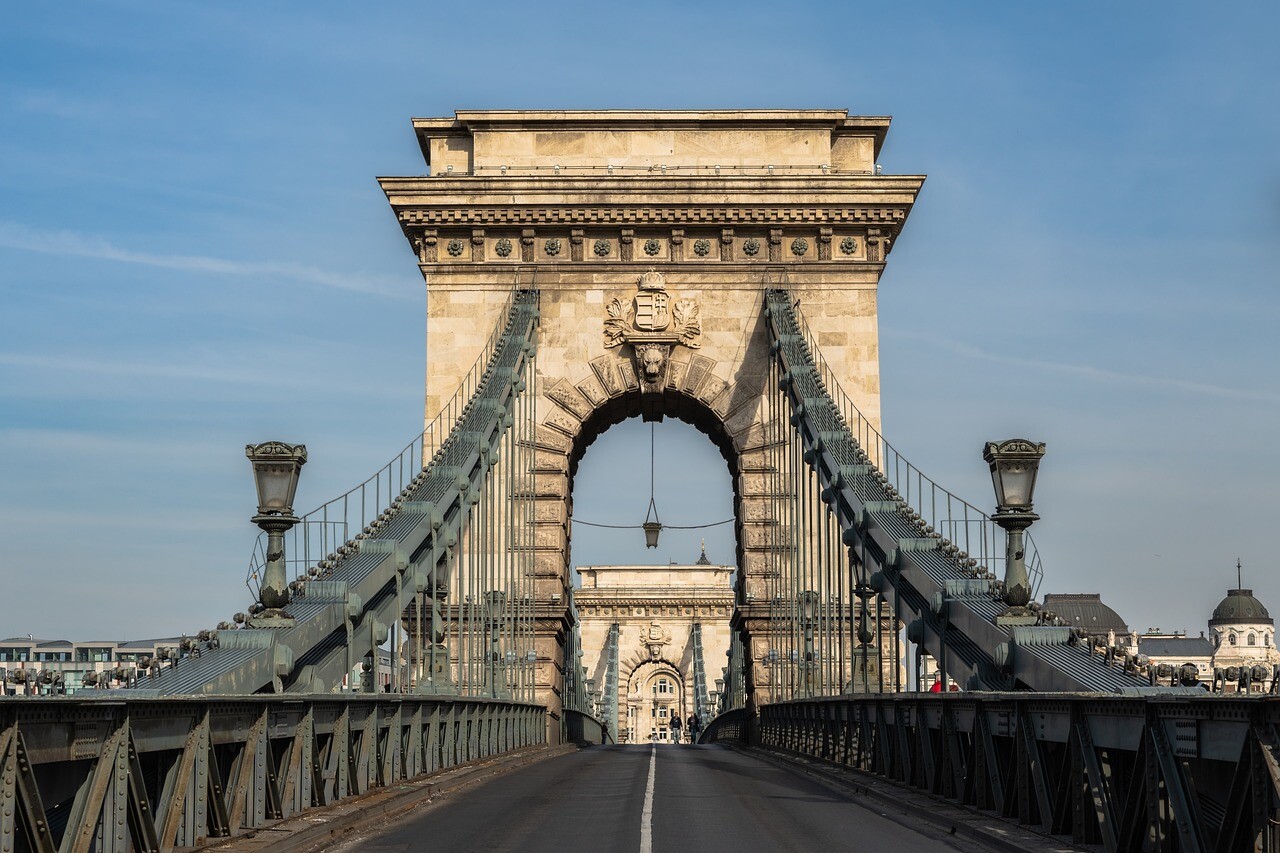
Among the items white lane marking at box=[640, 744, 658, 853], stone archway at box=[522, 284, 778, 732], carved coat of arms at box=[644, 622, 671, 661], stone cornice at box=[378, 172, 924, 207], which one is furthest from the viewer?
carved coat of arms at box=[644, 622, 671, 661]

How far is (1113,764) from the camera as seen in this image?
12812mm

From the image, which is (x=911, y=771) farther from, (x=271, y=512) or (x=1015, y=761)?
(x=271, y=512)

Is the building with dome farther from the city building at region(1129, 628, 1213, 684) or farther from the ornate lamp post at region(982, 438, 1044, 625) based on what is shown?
the ornate lamp post at region(982, 438, 1044, 625)

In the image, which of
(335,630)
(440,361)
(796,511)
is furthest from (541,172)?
(335,630)

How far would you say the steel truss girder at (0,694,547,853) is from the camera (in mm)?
9555

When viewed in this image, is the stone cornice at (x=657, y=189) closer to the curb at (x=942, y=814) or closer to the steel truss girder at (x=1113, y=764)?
the curb at (x=942, y=814)

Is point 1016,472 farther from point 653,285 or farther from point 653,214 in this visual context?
point 653,214

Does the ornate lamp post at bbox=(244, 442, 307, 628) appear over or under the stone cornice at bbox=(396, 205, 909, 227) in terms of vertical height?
under

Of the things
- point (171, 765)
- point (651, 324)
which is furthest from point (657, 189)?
point (171, 765)

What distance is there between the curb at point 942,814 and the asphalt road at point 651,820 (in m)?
0.19

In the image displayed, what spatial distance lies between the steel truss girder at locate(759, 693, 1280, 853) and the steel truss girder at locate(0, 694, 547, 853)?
6321 millimetres

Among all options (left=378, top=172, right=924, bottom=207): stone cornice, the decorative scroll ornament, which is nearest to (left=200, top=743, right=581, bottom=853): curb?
the decorative scroll ornament

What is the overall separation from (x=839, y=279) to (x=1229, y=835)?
107ft

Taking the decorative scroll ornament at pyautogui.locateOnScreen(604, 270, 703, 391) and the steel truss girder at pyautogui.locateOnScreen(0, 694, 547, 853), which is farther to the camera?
the decorative scroll ornament at pyautogui.locateOnScreen(604, 270, 703, 391)
